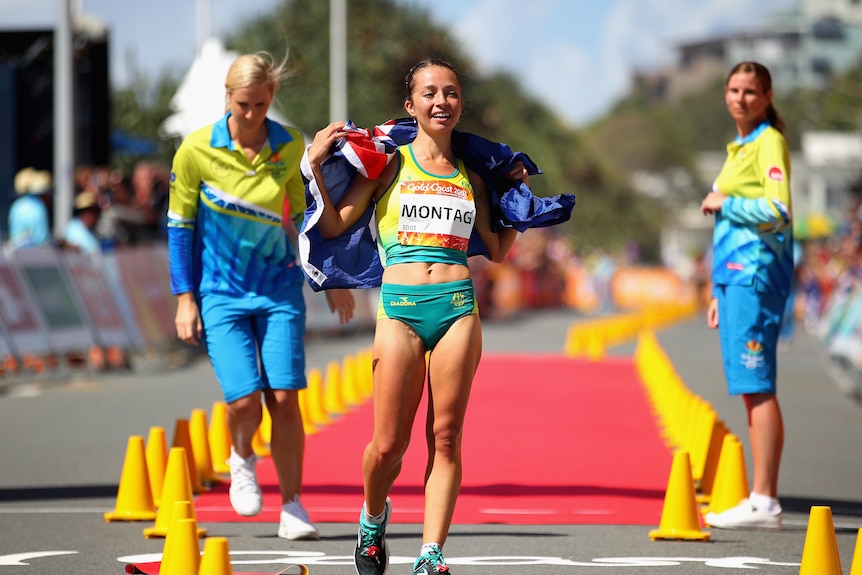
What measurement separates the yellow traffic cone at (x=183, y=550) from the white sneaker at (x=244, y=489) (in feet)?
5.57

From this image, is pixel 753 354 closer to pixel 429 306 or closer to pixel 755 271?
pixel 755 271

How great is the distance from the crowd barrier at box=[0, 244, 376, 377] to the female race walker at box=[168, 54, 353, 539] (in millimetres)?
8911

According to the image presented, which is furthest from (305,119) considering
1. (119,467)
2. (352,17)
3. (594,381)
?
(119,467)

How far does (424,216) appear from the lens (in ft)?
19.1

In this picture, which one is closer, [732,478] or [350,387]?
[732,478]

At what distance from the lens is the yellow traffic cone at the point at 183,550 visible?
5.42 metres

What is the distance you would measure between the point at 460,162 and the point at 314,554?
1818 mm

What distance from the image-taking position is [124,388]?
15797 millimetres

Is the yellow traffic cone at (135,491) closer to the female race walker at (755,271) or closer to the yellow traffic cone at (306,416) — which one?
the female race walker at (755,271)

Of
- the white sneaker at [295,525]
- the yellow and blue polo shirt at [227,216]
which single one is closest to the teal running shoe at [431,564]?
the white sneaker at [295,525]

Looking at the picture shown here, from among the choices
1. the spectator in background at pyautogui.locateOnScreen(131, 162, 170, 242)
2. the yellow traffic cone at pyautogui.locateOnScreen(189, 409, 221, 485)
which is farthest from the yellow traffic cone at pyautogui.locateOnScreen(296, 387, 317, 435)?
the spectator in background at pyautogui.locateOnScreen(131, 162, 170, 242)

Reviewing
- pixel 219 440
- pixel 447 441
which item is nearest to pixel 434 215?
pixel 447 441

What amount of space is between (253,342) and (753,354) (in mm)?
2406

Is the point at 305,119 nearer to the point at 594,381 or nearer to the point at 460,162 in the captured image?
the point at 594,381
